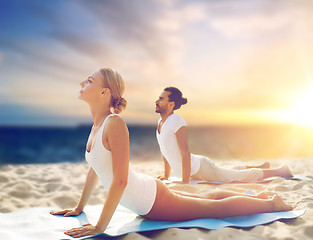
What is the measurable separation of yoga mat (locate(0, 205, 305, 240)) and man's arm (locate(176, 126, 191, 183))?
1477 millimetres

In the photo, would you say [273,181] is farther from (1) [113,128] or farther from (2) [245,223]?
(1) [113,128]

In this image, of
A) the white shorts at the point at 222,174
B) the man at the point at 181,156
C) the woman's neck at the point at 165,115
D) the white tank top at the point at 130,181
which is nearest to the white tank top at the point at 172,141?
the man at the point at 181,156

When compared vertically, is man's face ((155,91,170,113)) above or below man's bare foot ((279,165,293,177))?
above

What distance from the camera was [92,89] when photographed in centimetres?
237

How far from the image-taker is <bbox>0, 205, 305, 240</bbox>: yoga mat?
2.39 meters

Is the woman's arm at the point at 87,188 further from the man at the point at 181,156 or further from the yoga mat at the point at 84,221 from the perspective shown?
the man at the point at 181,156

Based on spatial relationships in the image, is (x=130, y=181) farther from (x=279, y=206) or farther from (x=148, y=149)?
(x=148, y=149)

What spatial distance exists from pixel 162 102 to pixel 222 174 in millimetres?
1674

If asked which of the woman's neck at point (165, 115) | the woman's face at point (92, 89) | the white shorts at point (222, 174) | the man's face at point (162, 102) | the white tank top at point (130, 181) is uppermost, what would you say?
the man's face at point (162, 102)

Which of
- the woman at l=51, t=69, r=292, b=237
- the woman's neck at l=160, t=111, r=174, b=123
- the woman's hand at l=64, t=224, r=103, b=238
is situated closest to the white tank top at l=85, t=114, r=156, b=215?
the woman at l=51, t=69, r=292, b=237

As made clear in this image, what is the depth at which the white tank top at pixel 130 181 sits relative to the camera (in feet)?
7.50

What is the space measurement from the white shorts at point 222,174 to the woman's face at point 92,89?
2785 mm

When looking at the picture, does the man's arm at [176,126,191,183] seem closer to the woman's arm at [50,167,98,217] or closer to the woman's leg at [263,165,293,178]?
the woman's leg at [263,165,293,178]

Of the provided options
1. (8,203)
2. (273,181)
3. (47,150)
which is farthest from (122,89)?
(47,150)
